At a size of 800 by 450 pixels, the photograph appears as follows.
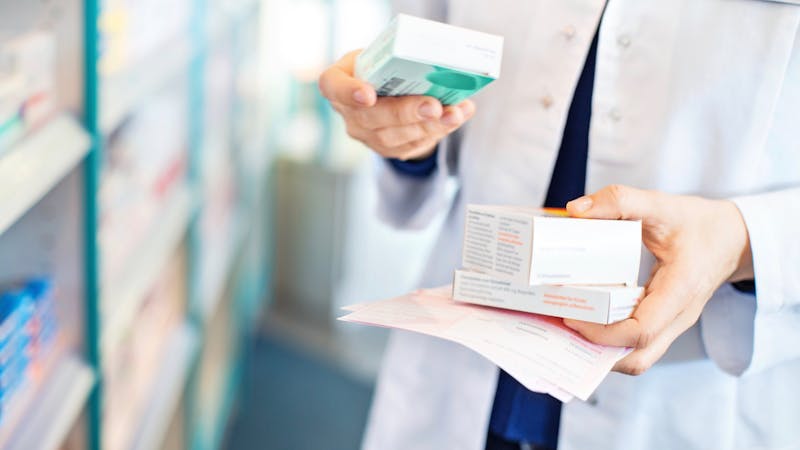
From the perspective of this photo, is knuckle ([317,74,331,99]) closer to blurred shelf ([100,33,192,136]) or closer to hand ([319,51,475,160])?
hand ([319,51,475,160])

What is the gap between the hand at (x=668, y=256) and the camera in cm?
85

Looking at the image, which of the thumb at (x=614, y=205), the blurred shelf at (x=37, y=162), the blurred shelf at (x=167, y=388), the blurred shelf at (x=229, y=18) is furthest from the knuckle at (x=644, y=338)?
the blurred shelf at (x=229, y=18)

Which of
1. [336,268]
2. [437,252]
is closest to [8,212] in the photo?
[437,252]

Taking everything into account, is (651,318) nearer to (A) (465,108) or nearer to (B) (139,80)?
(A) (465,108)

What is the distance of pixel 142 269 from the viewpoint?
5.54ft

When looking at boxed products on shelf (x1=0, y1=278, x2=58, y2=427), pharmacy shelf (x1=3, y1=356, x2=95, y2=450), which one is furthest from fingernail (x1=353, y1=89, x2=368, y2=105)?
pharmacy shelf (x1=3, y1=356, x2=95, y2=450)

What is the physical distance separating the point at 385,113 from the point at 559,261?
25cm

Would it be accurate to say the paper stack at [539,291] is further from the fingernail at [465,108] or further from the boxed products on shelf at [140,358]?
the boxed products on shelf at [140,358]

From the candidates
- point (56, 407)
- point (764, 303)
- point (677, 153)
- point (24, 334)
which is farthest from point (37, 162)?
point (764, 303)

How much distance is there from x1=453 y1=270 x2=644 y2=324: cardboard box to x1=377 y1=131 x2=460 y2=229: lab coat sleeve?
326 mm

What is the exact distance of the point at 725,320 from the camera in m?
1.00

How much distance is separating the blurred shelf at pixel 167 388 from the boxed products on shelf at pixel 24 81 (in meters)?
0.78

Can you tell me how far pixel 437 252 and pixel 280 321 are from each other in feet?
7.62


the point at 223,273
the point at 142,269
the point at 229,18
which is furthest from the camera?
the point at 223,273
